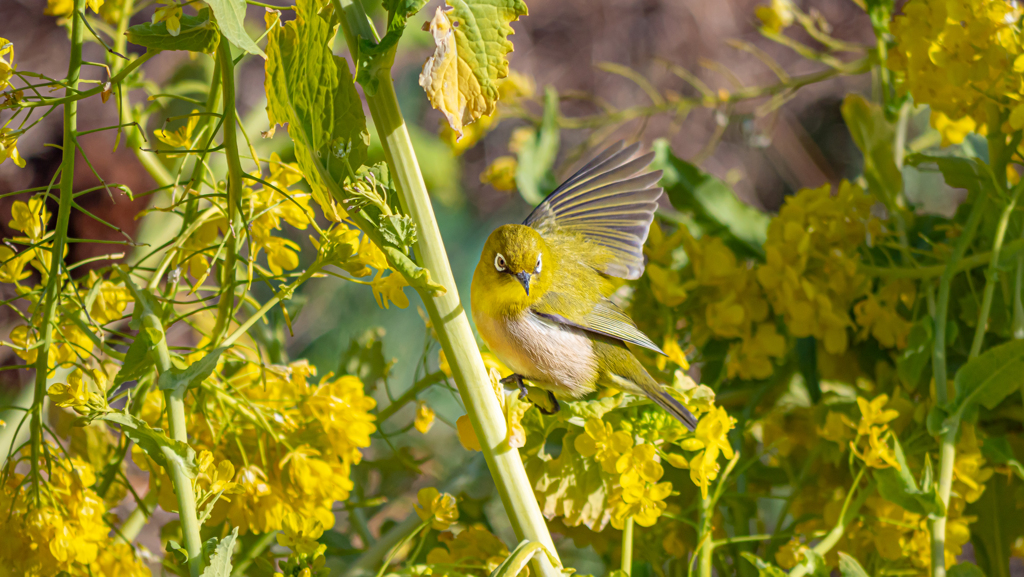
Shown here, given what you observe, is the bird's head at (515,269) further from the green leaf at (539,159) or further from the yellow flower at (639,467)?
the green leaf at (539,159)

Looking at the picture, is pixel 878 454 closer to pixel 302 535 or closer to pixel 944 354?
pixel 944 354

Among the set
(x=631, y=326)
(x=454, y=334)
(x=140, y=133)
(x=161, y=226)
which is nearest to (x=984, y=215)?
(x=631, y=326)

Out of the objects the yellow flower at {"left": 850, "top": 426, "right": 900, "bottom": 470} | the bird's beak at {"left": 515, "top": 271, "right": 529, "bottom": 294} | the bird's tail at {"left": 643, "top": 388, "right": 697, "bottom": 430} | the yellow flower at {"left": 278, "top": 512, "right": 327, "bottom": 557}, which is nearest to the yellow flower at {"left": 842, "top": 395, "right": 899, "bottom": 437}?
the yellow flower at {"left": 850, "top": 426, "right": 900, "bottom": 470}

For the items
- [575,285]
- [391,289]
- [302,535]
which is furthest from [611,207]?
[302,535]

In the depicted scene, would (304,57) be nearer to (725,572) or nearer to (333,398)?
(333,398)

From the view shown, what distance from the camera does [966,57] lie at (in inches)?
17.4

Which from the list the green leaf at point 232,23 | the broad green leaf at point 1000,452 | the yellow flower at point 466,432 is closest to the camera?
the green leaf at point 232,23

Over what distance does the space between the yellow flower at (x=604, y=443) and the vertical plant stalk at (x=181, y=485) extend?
0.19m

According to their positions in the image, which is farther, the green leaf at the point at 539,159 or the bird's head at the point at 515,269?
the green leaf at the point at 539,159

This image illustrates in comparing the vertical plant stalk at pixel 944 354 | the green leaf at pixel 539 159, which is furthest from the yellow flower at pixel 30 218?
the vertical plant stalk at pixel 944 354

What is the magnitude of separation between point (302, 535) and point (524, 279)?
0.19 meters

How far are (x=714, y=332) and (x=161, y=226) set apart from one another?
55 centimetres

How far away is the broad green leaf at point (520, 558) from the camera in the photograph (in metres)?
0.28

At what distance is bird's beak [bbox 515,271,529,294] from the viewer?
406mm
